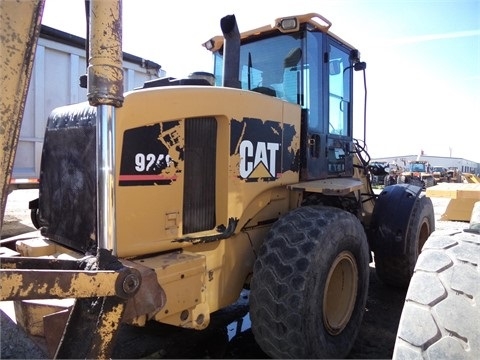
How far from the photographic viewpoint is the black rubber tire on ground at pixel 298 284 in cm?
256

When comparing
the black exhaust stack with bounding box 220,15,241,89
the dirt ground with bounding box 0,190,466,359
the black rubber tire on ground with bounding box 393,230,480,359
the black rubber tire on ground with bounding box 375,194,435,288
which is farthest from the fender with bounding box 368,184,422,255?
the black rubber tire on ground with bounding box 393,230,480,359

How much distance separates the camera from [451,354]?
145 centimetres

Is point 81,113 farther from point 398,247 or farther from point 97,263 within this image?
point 398,247

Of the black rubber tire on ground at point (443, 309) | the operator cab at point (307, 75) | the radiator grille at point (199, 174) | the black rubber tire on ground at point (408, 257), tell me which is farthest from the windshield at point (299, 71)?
the black rubber tire on ground at point (443, 309)

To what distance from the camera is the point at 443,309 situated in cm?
154

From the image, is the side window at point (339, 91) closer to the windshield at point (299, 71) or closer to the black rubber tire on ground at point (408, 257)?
the windshield at point (299, 71)

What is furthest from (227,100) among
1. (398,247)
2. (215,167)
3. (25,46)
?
(398,247)

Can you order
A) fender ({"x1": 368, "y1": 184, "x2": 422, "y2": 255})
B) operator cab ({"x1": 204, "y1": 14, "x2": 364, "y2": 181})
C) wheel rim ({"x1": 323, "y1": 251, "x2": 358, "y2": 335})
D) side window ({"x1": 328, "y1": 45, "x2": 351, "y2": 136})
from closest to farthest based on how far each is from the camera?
wheel rim ({"x1": 323, "y1": 251, "x2": 358, "y2": 335}), operator cab ({"x1": 204, "y1": 14, "x2": 364, "y2": 181}), side window ({"x1": 328, "y1": 45, "x2": 351, "y2": 136}), fender ({"x1": 368, "y1": 184, "x2": 422, "y2": 255})

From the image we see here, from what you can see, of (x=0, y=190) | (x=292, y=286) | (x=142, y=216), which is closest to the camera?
(x=0, y=190)

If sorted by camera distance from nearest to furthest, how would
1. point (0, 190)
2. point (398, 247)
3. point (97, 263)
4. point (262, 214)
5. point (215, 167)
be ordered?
point (0, 190) → point (97, 263) → point (215, 167) → point (262, 214) → point (398, 247)

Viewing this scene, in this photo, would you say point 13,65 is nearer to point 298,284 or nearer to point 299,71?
point 298,284

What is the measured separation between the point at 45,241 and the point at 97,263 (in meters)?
1.37

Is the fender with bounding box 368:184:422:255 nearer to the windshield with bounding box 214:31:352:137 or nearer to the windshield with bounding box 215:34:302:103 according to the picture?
the windshield with bounding box 214:31:352:137

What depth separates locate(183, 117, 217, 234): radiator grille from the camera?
2.60 m
